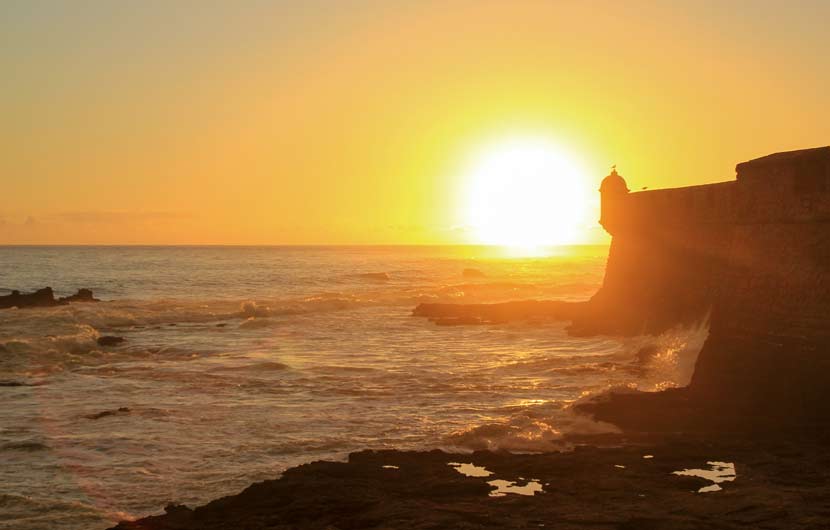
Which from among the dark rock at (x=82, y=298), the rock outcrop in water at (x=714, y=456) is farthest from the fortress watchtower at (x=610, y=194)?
the dark rock at (x=82, y=298)

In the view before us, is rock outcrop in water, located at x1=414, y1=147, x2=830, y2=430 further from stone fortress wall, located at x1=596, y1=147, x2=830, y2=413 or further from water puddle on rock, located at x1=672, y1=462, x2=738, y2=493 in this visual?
water puddle on rock, located at x1=672, y1=462, x2=738, y2=493

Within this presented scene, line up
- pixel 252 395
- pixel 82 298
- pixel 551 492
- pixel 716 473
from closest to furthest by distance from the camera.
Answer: pixel 551 492, pixel 716 473, pixel 252 395, pixel 82 298

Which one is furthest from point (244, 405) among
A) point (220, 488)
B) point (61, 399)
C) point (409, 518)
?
point (409, 518)

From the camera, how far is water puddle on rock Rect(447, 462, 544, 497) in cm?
855

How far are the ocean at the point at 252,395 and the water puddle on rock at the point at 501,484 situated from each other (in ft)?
4.38

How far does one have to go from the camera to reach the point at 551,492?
27.8ft

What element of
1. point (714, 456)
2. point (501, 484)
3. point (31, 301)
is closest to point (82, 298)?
point (31, 301)

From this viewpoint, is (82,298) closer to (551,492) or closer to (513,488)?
(513,488)

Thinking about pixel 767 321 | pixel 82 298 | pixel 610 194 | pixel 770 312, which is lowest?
pixel 82 298

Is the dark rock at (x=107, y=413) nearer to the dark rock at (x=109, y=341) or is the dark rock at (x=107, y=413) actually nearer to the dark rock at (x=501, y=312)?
the dark rock at (x=109, y=341)

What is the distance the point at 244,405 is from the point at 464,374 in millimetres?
5307

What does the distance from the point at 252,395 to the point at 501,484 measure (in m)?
7.66

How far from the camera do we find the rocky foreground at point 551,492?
24.9 ft

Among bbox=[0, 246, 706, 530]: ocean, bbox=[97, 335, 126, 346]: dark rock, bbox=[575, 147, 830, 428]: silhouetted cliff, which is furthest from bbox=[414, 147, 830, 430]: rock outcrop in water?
bbox=[97, 335, 126, 346]: dark rock
